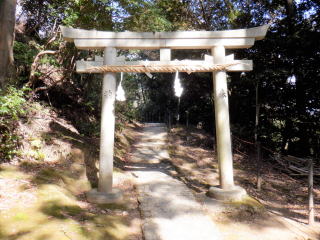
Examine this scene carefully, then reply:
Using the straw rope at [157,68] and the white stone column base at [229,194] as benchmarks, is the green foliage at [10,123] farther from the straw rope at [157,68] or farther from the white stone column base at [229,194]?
the white stone column base at [229,194]

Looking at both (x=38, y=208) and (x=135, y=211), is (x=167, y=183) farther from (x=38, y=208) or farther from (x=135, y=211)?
(x=38, y=208)

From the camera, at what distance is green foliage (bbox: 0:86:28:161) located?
4926 mm

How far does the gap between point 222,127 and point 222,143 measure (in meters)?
0.38

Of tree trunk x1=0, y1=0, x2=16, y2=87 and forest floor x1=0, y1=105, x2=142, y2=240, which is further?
tree trunk x1=0, y1=0, x2=16, y2=87

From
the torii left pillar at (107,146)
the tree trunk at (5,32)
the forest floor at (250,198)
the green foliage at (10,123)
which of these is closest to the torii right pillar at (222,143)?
the forest floor at (250,198)

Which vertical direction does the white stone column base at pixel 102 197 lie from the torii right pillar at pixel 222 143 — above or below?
below

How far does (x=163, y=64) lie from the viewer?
18.4 ft

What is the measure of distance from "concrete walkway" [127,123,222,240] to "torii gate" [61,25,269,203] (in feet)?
2.49

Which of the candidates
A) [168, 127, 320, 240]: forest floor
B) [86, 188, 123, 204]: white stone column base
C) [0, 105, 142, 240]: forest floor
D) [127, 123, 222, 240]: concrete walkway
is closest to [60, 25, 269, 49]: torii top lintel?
[0, 105, 142, 240]: forest floor

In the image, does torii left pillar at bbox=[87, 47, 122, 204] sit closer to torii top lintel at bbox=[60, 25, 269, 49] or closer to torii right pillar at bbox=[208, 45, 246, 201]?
torii top lintel at bbox=[60, 25, 269, 49]

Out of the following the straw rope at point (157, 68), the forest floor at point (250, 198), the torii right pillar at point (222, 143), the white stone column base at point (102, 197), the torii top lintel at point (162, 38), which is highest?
the torii top lintel at point (162, 38)

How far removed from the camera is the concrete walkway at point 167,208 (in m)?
4.03

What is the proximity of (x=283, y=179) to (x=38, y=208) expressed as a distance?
7.76 m

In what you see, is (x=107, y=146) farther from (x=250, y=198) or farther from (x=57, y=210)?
(x=250, y=198)
